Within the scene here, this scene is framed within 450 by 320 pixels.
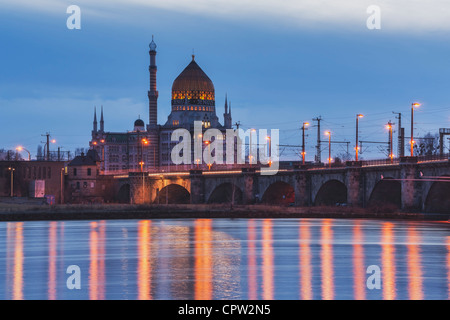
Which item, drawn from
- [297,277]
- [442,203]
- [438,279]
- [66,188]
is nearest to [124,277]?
[297,277]

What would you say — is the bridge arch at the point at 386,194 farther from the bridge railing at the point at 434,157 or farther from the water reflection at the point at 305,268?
the water reflection at the point at 305,268

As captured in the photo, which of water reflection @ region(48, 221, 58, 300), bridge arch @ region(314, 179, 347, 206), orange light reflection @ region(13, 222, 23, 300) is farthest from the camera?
bridge arch @ region(314, 179, 347, 206)

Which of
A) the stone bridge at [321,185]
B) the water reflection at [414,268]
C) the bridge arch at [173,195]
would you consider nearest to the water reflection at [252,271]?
the water reflection at [414,268]

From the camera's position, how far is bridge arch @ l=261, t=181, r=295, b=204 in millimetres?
114756

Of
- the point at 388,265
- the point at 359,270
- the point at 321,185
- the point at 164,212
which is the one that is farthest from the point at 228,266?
the point at 321,185

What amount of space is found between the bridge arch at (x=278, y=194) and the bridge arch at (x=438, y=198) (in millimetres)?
33544

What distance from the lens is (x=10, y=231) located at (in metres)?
65.2

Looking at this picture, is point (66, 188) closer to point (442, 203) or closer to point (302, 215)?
point (302, 215)

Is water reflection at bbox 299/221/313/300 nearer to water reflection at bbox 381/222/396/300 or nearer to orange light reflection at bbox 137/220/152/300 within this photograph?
water reflection at bbox 381/222/396/300

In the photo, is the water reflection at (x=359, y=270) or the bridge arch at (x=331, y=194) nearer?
the water reflection at (x=359, y=270)

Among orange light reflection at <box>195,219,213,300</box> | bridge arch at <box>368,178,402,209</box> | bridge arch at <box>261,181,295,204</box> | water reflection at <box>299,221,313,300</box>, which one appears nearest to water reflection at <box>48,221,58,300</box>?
orange light reflection at <box>195,219,213,300</box>

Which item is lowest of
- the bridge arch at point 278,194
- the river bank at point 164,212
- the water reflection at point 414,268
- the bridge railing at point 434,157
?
the river bank at point 164,212

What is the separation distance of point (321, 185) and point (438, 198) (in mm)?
22094

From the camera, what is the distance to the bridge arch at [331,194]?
101250mm
